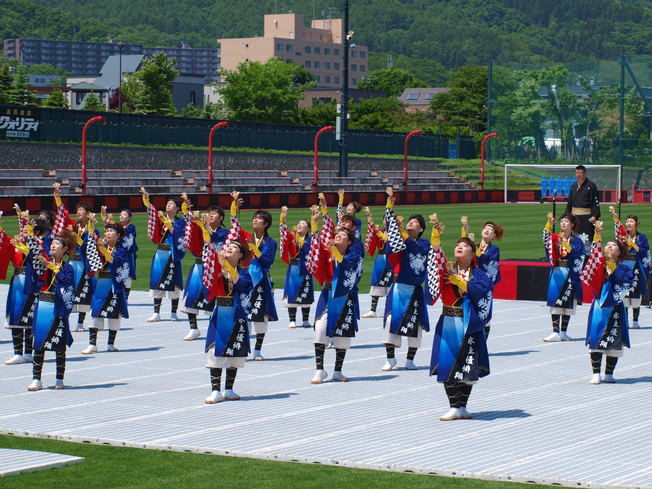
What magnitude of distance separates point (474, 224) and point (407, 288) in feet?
93.6

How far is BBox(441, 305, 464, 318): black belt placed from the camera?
1188 cm

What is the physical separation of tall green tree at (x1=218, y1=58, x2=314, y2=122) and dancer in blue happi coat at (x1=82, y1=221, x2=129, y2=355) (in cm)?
9444

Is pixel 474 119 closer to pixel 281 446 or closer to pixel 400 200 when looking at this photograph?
pixel 400 200

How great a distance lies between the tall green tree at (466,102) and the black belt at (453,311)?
4450 inches

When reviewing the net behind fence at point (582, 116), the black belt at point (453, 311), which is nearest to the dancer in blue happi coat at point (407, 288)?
the black belt at point (453, 311)

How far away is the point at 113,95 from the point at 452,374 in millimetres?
151389

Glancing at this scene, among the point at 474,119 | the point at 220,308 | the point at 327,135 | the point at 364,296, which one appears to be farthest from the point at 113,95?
the point at 220,308

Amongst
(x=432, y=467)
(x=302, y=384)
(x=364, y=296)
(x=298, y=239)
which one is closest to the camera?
(x=432, y=467)

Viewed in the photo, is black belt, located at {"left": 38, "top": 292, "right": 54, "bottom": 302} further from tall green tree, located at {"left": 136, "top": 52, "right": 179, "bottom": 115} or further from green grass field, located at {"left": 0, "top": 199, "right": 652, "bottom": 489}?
tall green tree, located at {"left": 136, "top": 52, "right": 179, "bottom": 115}

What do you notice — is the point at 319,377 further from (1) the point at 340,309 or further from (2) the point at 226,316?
(2) the point at 226,316

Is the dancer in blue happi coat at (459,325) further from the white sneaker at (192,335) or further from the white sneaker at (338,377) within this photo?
the white sneaker at (192,335)

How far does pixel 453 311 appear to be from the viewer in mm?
11914

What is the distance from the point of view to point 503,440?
35.7 feet

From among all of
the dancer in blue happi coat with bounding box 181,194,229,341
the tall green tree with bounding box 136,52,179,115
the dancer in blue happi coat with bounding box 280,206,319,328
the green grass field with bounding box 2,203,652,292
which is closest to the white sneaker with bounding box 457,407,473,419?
the dancer in blue happi coat with bounding box 181,194,229,341
